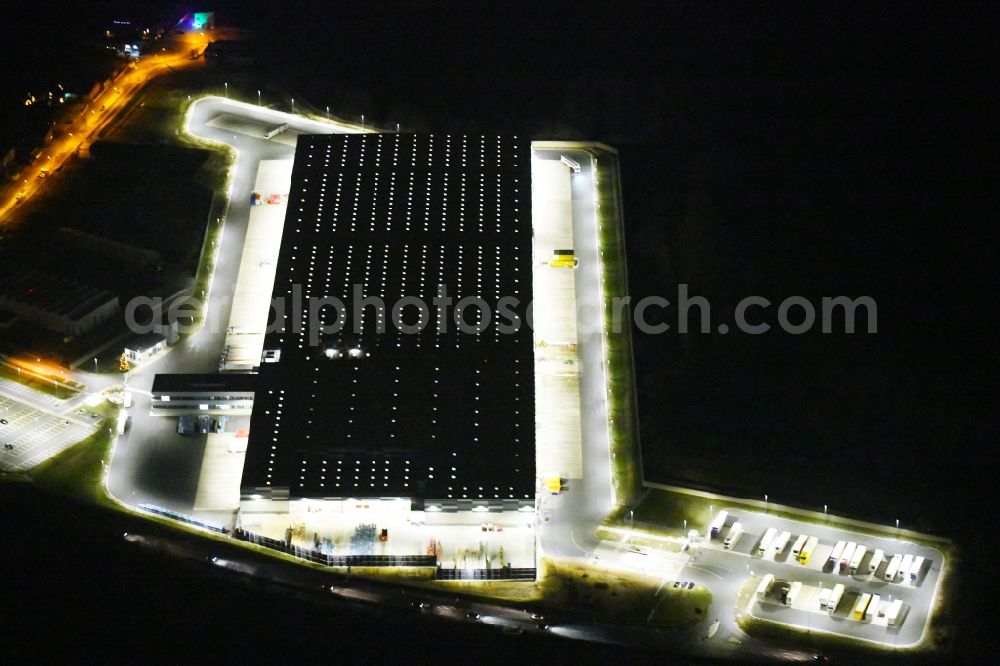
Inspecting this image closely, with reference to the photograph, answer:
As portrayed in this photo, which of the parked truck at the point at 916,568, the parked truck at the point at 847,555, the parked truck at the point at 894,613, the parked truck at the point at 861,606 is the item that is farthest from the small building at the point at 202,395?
the parked truck at the point at 916,568

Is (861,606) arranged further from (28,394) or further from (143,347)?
(28,394)

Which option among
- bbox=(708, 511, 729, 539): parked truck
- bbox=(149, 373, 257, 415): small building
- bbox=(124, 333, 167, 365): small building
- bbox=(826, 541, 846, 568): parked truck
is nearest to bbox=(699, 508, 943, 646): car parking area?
bbox=(826, 541, 846, 568): parked truck

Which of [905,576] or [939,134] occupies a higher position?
[939,134]

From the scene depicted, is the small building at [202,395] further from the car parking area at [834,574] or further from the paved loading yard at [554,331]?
the car parking area at [834,574]

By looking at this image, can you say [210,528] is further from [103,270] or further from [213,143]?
[213,143]

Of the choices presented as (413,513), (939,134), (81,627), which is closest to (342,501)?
(413,513)

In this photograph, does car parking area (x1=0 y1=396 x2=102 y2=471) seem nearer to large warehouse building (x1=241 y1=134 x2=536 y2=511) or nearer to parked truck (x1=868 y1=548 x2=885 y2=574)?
large warehouse building (x1=241 y1=134 x2=536 y2=511)
